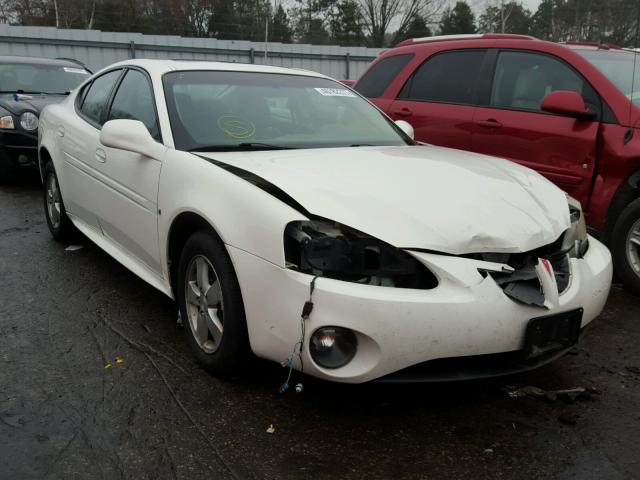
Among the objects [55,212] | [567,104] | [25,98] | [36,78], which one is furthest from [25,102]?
[567,104]

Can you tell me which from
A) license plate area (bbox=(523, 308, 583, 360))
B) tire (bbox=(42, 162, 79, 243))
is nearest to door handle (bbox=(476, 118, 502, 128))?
license plate area (bbox=(523, 308, 583, 360))

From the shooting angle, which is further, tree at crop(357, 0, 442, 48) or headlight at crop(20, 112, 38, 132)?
tree at crop(357, 0, 442, 48)

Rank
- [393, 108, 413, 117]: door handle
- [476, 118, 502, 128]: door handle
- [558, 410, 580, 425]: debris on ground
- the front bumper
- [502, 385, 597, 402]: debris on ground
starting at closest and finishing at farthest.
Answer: the front bumper
[558, 410, 580, 425]: debris on ground
[502, 385, 597, 402]: debris on ground
[476, 118, 502, 128]: door handle
[393, 108, 413, 117]: door handle

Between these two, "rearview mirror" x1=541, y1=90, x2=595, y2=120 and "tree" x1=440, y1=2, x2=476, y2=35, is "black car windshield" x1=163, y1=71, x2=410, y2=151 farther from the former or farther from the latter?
"tree" x1=440, y1=2, x2=476, y2=35

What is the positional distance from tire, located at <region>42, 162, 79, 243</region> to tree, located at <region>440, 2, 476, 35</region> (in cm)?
4523

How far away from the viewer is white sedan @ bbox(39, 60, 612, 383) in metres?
2.26

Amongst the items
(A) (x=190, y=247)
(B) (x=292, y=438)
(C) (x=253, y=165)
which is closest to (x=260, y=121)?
(C) (x=253, y=165)

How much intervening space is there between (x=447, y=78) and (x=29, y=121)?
491 cm

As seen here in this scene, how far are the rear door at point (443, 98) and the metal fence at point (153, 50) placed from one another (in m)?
11.0

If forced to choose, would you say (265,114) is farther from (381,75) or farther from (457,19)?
(457,19)

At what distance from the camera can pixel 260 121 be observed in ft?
11.4

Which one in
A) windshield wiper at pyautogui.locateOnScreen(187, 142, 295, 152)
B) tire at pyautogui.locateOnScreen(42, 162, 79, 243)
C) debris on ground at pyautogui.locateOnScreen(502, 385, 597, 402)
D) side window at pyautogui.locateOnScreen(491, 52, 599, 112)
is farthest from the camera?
tire at pyautogui.locateOnScreen(42, 162, 79, 243)

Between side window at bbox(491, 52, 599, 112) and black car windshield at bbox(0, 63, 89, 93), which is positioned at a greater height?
side window at bbox(491, 52, 599, 112)

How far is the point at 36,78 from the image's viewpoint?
327 inches
